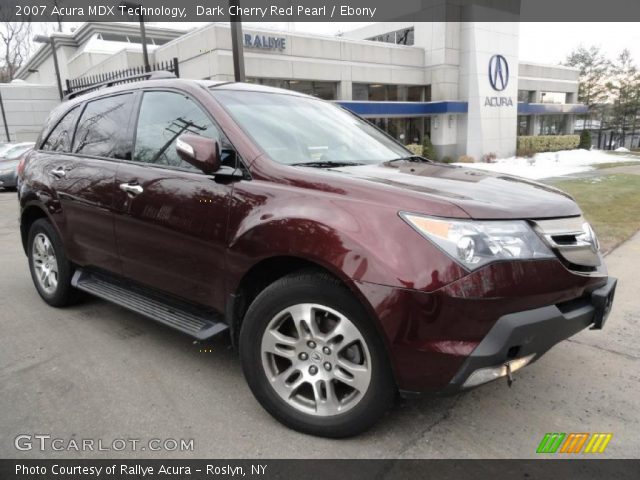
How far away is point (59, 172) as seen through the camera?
4145 millimetres

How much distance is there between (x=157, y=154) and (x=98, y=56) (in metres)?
31.7

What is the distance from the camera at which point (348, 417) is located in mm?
2455

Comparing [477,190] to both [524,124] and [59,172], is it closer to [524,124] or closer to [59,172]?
[59,172]

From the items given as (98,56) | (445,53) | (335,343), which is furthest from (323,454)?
(98,56)

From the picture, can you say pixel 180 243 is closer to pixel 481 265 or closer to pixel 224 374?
pixel 224 374

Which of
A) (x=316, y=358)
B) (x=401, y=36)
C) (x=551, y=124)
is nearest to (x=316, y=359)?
(x=316, y=358)

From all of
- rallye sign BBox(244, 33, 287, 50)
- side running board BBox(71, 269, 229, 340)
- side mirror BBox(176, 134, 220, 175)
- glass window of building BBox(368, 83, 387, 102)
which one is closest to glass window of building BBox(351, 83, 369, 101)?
glass window of building BBox(368, 83, 387, 102)

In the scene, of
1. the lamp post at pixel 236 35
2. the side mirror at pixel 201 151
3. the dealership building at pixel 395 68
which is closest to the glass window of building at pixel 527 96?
the dealership building at pixel 395 68

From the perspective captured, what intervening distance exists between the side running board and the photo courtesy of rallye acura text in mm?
15

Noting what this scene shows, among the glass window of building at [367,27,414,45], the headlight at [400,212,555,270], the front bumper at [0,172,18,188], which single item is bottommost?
the front bumper at [0,172,18,188]

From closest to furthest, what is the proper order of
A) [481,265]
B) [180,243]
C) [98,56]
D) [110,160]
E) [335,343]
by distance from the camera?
[481,265] < [335,343] < [180,243] < [110,160] < [98,56]

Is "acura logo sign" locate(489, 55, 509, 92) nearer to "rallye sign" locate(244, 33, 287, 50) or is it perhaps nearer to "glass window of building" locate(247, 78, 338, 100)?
"glass window of building" locate(247, 78, 338, 100)

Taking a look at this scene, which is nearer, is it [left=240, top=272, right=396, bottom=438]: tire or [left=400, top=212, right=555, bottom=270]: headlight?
[left=400, top=212, right=555, bottom=270]: headlight

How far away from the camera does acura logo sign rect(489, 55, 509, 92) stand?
27.8m
